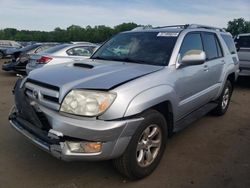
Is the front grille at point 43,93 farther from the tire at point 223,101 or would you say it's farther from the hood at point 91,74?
the tire at point 223,101

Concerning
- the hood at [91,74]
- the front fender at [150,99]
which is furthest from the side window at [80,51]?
the front fender at [150,99]

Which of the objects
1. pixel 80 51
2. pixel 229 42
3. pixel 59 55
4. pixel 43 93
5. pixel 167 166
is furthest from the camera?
pixel 80 51

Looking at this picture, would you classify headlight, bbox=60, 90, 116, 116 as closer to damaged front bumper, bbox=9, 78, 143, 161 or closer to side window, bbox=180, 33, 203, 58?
damaged front bumper, bbox=9, 78, 143, 161

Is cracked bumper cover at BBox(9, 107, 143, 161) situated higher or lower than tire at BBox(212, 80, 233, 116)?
higher

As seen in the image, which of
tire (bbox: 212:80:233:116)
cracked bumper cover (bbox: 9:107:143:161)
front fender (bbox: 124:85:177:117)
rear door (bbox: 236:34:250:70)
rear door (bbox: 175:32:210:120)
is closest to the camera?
cracked bumper cover (bbox: 9:107:143:161)

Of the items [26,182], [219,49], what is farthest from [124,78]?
[219,49]

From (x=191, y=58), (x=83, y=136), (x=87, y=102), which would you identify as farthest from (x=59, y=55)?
(x=83, y=136)

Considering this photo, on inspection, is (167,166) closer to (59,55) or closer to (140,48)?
(140,48)

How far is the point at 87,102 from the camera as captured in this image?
9.98 ft

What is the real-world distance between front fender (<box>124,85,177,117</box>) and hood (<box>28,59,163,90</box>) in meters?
0.24

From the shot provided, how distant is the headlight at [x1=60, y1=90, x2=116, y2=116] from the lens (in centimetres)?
301

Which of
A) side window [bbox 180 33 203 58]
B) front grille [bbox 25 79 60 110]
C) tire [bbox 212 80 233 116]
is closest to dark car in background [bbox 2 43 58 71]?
tire [bbox 212 80 233 116]

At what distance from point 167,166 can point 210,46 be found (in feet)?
8.43

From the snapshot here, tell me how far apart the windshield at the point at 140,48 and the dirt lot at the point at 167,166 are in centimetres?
137
